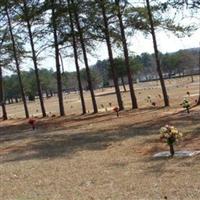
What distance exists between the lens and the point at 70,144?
2009cm

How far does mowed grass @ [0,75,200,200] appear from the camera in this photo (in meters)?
11.1

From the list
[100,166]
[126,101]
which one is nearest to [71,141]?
[100,166]

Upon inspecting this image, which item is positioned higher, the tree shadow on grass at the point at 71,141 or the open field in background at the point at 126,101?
the tree shadow on grass at the point at 71,141

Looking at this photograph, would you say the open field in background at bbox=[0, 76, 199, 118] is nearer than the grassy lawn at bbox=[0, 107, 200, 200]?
No

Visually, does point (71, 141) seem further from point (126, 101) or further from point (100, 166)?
point (126, 101)

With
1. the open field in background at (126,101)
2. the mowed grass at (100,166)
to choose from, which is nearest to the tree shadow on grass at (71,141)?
the mowed grass at (100,166)

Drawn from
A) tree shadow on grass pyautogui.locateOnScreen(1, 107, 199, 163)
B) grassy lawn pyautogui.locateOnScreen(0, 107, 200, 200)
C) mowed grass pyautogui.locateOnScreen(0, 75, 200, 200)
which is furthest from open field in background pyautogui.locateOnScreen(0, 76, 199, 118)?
mowed grass pyautogui.locateOnScreen(0, 75, 200, 200)

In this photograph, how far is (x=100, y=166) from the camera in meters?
14.4

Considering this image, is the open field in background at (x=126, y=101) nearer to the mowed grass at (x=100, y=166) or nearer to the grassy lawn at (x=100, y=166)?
the grassy lawn at (x=100, y=166)

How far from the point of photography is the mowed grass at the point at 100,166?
1108 cm

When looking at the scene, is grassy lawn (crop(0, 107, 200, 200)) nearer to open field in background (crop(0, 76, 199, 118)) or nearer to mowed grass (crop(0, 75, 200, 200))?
mowed grass (crop(0, 75, 200, 200))

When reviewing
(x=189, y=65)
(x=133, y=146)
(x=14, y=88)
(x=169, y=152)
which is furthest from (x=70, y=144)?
(x=189, y=65)

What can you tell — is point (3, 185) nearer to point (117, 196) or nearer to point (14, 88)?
point (117, 196)

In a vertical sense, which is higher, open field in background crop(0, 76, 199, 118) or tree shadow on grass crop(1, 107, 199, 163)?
tree shadow on grass crop(1, 107, 199, 163)
